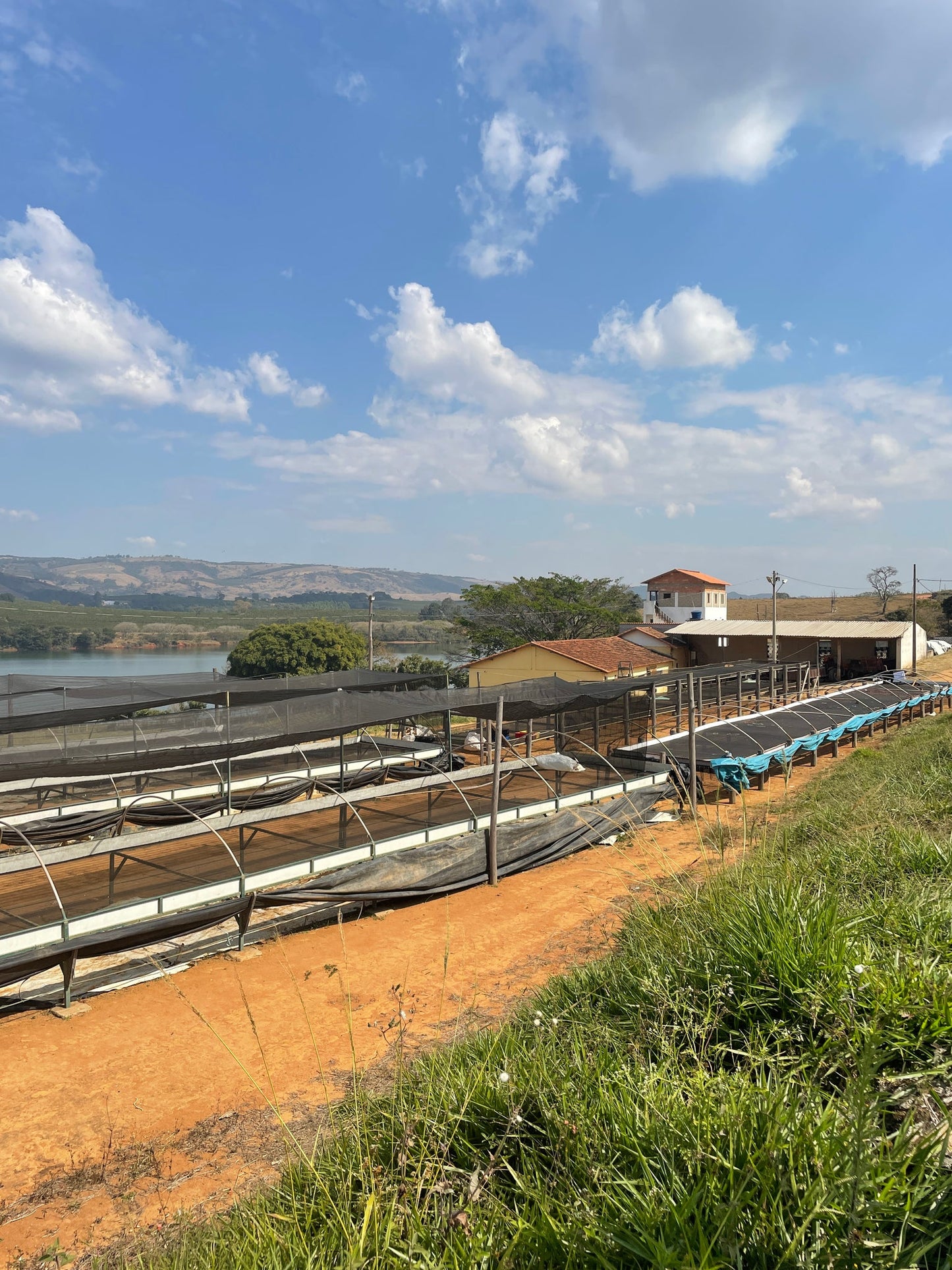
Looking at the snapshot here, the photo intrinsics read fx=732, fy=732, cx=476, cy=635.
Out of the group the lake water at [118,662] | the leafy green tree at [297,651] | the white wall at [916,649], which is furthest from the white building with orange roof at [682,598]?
the lake water at [118,662]

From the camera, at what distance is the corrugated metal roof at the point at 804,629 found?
121 feet

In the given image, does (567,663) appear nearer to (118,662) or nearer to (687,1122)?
(687,1122)

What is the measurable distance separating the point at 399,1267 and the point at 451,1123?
77 cm

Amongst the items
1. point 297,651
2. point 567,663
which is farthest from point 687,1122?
point 297,651

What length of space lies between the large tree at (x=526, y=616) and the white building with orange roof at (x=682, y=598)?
5.14 metres

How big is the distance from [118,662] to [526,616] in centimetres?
5353

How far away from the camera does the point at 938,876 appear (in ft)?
15.3

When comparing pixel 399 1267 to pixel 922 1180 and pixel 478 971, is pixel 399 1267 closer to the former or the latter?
pixel 922 1180

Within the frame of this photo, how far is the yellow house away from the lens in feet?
97.4

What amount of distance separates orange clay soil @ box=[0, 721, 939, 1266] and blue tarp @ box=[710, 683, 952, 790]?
517cm

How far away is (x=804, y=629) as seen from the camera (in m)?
39.2

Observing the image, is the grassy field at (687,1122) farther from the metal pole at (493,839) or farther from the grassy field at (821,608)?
the grassy field at (821,608)

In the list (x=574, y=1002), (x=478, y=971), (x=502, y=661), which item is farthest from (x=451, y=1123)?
(x=502, y=661)

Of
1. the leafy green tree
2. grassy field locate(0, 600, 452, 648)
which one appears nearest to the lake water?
grassy field locate(0, 600, 452, 648)
